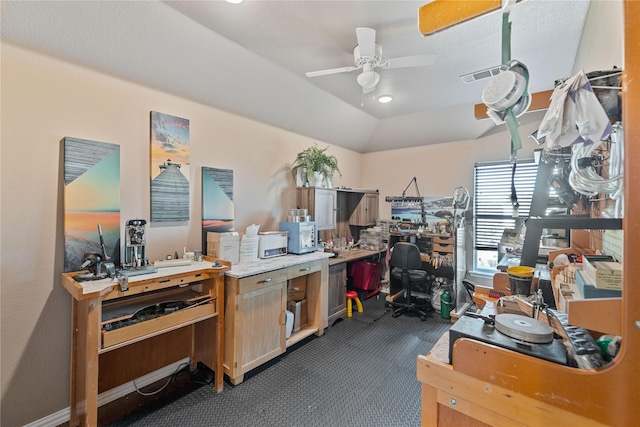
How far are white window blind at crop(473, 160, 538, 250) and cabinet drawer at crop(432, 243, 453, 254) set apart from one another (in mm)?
739

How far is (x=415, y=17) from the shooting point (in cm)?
201

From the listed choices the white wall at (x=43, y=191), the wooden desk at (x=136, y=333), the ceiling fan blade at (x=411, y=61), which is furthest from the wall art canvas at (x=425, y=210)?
the white wall at (x=43, y=191)

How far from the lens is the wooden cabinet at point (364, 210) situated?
16.1 feet

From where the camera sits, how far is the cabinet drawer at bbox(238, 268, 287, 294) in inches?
93.3

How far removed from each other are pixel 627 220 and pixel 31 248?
301cm

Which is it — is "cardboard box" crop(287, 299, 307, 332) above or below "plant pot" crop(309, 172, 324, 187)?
below

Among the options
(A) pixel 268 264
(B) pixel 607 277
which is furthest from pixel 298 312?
(B) pixel 607 277

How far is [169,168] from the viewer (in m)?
2.57

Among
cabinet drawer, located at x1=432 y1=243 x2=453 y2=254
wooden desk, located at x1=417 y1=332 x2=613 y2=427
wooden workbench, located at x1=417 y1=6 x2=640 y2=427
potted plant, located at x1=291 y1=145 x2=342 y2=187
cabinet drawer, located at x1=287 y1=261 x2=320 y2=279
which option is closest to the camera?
wooden workbench, located at x1=417 y1=6 x2=640 y2=427

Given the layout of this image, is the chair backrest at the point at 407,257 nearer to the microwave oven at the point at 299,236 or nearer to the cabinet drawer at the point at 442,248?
the cabinet drawer at the point at 442,248

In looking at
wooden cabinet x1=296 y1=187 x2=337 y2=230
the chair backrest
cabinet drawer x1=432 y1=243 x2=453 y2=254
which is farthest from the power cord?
cabinet drawer x1=432 y1=243 x2=453 y2=254

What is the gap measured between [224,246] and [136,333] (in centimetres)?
101

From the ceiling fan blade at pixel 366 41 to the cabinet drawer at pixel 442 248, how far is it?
2843 mm

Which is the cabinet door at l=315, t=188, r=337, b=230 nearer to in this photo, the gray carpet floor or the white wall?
the gray carpet floor
